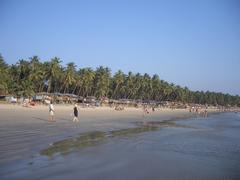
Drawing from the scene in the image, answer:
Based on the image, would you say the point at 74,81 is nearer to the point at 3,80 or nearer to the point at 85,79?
the point at 85,79

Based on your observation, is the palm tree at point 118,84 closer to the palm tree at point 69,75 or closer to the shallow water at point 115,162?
the palm tree at point 69,75

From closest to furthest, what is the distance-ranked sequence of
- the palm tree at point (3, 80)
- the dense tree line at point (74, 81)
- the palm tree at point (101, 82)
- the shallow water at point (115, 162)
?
the shallow water at point (115, 162) < the palm tree at point (3, 80) < the dense tree line at point (74, 81) < the palm tree at point (101, 82)

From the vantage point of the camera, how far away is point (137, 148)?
13859 mm

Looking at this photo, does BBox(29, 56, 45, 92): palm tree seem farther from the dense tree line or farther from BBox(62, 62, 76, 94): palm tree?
BBox(62, 62, 76, 94): palm tree

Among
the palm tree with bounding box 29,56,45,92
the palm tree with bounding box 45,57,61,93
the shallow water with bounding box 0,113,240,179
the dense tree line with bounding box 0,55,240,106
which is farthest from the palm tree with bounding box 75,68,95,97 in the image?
the shallow water with bounding box 0,113,240,179

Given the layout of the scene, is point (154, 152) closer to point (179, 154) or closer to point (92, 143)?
point (179, 154)

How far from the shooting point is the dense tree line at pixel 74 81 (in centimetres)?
6600

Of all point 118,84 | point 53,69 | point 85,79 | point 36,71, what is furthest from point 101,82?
point 36,71

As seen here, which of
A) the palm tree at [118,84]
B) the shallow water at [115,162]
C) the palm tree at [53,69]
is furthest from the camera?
the palm tree at [118,84]

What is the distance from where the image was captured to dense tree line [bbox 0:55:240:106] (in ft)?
217

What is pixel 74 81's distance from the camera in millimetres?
80875

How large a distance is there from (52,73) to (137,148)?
63550 mm

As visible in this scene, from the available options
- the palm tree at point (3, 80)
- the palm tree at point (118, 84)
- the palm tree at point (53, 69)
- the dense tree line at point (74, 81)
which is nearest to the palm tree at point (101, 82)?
the dense tree line at point (74, 81)

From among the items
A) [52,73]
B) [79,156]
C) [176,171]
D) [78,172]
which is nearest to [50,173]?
[78,172]
